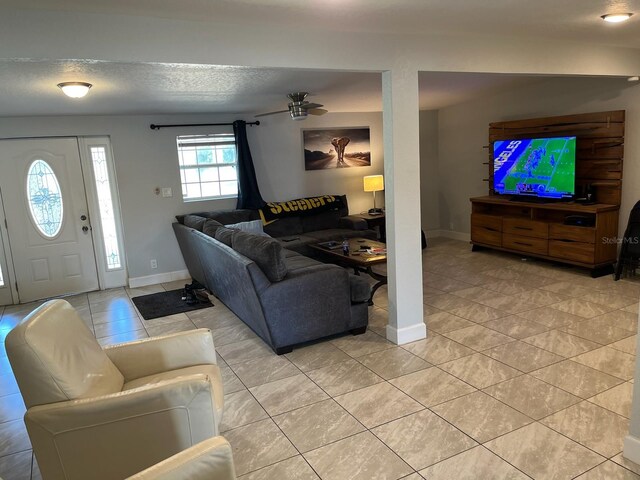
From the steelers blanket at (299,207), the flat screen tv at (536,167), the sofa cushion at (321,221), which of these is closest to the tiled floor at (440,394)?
the flat screen tv at (536,167)

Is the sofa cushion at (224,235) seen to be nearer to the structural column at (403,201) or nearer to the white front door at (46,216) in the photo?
the structural column at (403,201)

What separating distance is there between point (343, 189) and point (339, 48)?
4303 millimetres

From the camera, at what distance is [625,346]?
11.5 ft

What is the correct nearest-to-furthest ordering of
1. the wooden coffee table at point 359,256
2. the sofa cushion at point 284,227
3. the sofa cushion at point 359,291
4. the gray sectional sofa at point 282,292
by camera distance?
the gray sectional sofa at point 282,292
the sofa cushion at point 359,291
the wooden coffee table at point 359,256
the sofa cushion at point 284,227

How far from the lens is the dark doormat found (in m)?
4.96

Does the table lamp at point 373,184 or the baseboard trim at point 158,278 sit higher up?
the table lamp at point 373,184

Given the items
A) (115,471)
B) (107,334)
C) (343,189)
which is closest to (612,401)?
(115,471)

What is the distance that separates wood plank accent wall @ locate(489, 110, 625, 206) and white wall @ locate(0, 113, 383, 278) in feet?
10.2

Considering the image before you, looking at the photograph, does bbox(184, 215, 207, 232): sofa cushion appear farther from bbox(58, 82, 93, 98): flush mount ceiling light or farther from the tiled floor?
bbox(58, 82, 93, 98): flush mount ceiling light

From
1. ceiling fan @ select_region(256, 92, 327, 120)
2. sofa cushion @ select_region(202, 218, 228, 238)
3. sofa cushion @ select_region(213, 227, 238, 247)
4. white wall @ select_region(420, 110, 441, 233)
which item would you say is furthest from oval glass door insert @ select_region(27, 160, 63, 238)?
white wall @ select_region(420, 110, 441, 233)

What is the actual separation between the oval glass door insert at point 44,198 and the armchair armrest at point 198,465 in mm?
5088

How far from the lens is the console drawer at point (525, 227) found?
18.7 feet

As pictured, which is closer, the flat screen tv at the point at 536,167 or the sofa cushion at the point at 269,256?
the sofa cushion at the point at 269,256

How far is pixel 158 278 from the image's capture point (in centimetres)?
627
